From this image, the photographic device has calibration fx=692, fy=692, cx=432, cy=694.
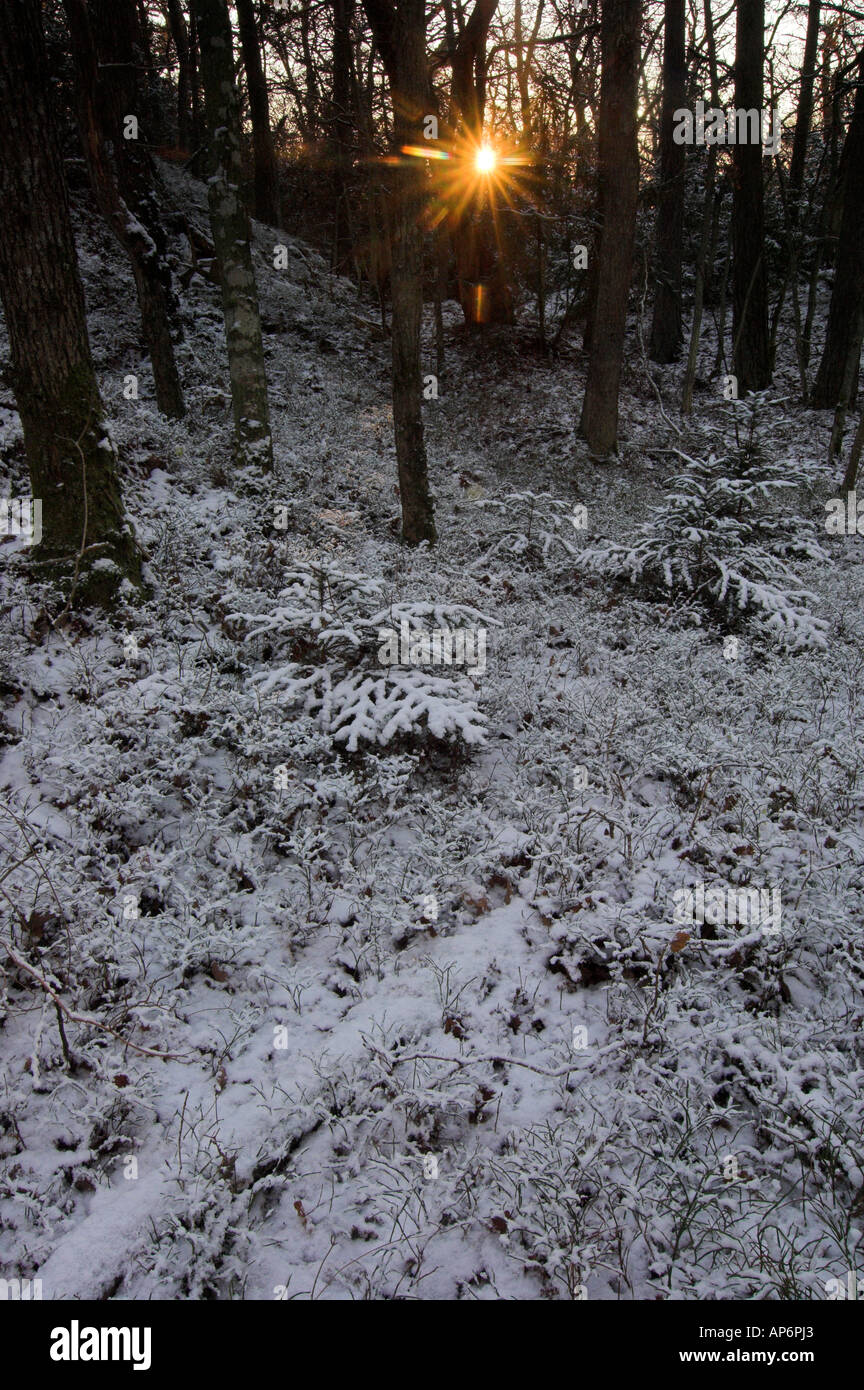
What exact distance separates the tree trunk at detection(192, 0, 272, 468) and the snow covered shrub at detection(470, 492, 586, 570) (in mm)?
3163

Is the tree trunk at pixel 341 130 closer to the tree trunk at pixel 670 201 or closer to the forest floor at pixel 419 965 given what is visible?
the tree trunk at pixel 670 201

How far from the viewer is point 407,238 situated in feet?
22.9

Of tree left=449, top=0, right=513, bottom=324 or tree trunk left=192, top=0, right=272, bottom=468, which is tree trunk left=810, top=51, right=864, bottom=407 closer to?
tree left=449, top=0, right=513, bottom=324

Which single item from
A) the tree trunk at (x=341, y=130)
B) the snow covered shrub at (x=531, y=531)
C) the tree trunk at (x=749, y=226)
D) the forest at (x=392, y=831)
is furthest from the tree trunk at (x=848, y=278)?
the tree trunk at (x=341, y=130)

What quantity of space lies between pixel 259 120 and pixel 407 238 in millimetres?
17606

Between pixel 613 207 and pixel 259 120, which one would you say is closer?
pixel 613 207

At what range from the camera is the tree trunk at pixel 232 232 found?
778 cm

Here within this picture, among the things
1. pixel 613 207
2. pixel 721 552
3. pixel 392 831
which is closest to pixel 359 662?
pixel 392 831

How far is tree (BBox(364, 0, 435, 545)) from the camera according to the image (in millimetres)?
6559

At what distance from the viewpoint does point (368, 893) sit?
151 inches

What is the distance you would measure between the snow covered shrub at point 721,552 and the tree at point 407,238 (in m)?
2.10

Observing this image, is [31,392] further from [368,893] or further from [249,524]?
[368,893]

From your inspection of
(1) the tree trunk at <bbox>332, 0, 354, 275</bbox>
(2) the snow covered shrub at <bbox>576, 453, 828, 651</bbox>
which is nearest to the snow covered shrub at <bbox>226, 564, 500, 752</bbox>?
(2) the snow covered shrub at <bbox>576, 453, 828, 651</bbox>

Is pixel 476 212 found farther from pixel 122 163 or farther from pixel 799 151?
pixel 799 151
